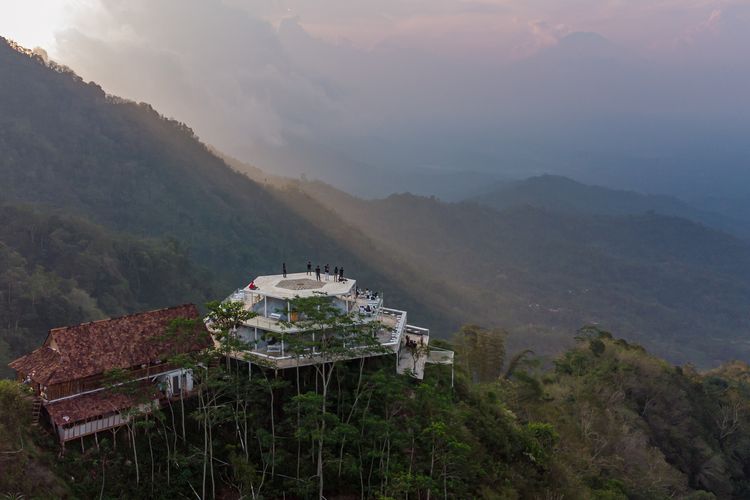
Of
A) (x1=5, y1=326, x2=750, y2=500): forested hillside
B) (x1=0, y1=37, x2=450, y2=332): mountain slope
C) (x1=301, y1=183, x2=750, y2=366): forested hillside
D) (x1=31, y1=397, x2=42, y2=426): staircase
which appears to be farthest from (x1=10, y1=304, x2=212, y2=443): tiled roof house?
(x1=301, y1=183, x2=750, y2=366): forested hillside

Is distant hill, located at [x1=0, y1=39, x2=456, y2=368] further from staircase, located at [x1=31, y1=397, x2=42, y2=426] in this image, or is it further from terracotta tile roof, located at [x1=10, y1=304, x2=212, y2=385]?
staircase, located at [x1=31, y1=397, x2=42, y2=426]

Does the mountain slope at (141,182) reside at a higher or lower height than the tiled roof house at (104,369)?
higher

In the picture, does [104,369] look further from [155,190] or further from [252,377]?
[155,190]

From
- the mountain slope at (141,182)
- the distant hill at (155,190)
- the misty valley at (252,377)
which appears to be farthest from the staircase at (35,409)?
the mountain slope at (141,182)

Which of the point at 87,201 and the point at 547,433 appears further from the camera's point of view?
the point at 87,201

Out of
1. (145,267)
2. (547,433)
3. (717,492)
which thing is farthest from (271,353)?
(145,267)

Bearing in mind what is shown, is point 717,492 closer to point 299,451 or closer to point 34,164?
point 299,451

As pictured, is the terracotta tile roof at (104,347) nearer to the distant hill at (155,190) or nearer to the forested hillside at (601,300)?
the distant hill at (155,190)
